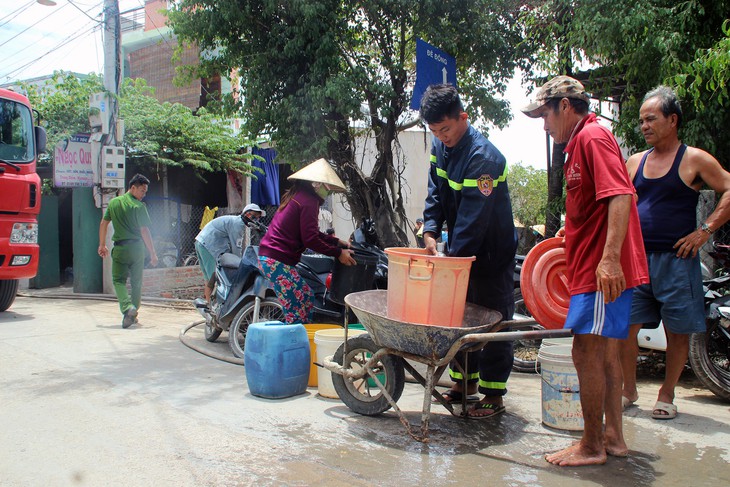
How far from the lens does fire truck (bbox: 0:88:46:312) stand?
826 centimetres

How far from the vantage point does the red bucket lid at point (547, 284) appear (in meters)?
3.62

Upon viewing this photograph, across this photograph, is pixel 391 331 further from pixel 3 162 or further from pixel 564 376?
pixel 3 162

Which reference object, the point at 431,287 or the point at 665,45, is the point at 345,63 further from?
the point at 431,287

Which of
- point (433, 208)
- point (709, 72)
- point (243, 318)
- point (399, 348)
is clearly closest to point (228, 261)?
point (243, 318)

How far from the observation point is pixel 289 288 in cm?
513

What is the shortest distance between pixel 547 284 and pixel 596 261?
63 centimetres

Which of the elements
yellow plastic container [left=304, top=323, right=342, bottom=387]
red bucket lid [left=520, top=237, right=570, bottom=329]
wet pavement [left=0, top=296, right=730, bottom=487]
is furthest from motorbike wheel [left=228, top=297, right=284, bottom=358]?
red bucket lid [left=520, top=237, right=570, bottom=329]

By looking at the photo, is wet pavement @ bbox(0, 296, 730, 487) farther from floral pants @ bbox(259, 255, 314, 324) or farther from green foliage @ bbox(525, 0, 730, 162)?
green foliage @ bbox(525, 0, 730, 162)

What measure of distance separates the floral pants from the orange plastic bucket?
170 centimetres

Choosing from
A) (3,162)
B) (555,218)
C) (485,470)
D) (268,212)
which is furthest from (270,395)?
(268,212)

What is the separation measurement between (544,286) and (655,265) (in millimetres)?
912

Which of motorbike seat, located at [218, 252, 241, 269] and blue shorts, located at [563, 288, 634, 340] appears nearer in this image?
blue shorts, located at [563, 288, 634, 340]

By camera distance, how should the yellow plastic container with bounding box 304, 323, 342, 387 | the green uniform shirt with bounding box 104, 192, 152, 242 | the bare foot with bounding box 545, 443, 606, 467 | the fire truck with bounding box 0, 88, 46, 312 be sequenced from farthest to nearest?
the fire truck with bounding box 0, 88, 46, 312, the green uniform shirt with bounding box 104, 192, 152, 242, the yellow plastic container with bounding box 304, 323, 342, 387, the bare foot with bounding box 545, 443, 606, 467

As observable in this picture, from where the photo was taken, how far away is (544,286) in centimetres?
368
